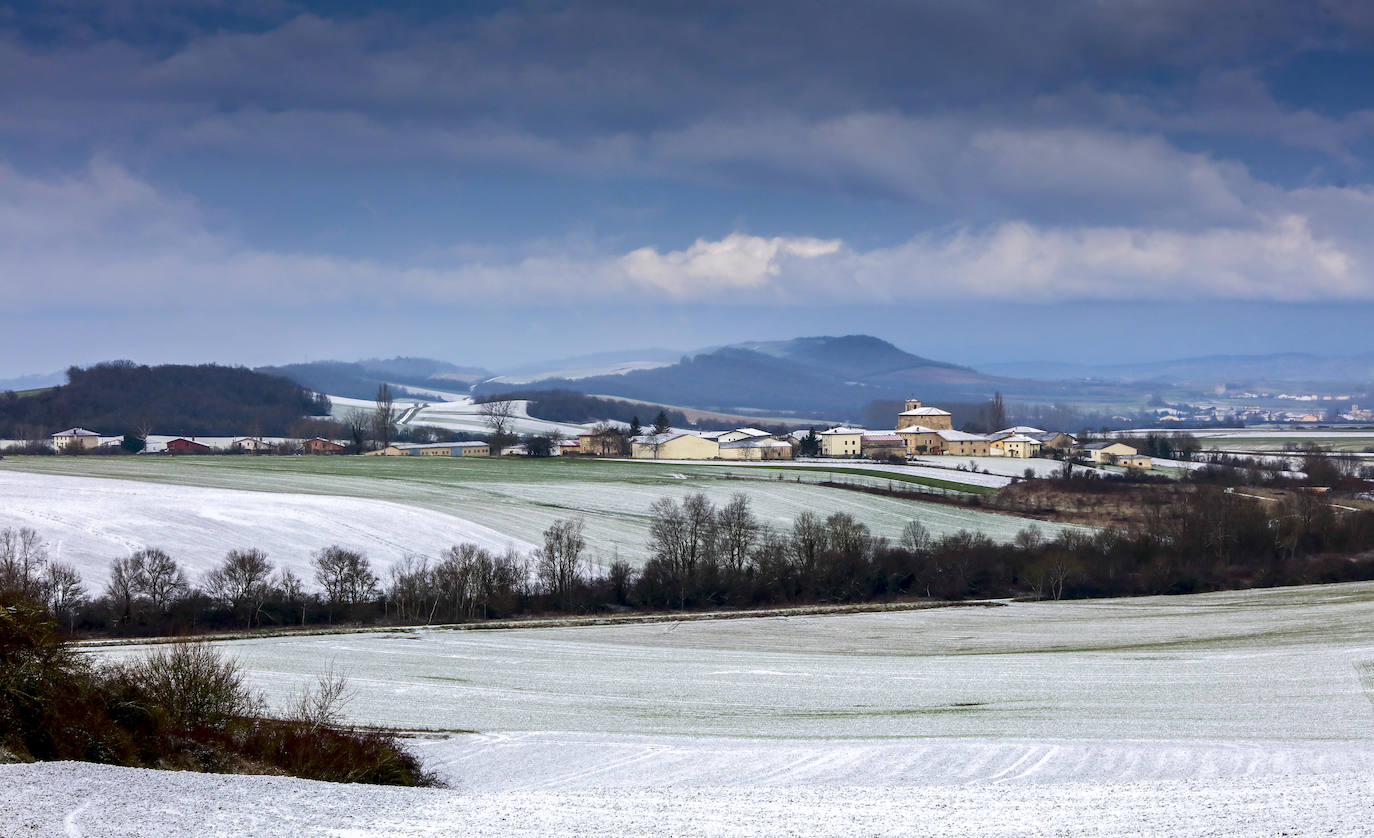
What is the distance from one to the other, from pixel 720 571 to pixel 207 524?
25990 millimetres

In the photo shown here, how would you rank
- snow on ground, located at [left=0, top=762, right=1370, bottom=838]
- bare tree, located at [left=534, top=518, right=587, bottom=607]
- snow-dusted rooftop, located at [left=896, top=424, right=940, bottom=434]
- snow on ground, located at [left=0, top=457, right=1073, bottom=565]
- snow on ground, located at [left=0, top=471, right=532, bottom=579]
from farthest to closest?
1. snow-dusted rooftop, located at [left=896, top=424, right=940, bottom=434]
2. snow on ground, located at [left=0, top=457, right=1073, bottom=565]
3. snow on ground, located at [left=0, top=471, right=532, bottom=579]
4. bare tree, located at [left=534, top=518, right=587, bottom=607]
5. snow on ground, located at [left=0, top=762, right=1370, bottom=838]

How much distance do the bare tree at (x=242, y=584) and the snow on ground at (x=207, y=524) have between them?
1.91 m

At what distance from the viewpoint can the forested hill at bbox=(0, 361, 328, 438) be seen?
146 meters

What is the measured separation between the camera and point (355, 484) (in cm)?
7506

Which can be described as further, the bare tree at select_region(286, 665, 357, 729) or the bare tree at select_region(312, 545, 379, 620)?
the bare tree at select_region(312, 545, 379, 620)

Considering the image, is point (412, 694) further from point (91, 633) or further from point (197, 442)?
point (197, 442)

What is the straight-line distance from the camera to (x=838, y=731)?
2377 cm

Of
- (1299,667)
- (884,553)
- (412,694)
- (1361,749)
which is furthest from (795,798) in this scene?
(884,553)

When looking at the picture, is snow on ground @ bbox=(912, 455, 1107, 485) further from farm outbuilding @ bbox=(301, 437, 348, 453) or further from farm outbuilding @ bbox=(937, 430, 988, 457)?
farm outbuilding @ bbox=(301, 437, 348, 453)


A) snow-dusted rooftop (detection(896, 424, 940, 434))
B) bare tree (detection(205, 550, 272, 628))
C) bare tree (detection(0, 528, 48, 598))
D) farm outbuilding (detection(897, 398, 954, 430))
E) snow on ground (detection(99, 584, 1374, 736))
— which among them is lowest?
snow on ground (detection(99, 584, 1374, 736))

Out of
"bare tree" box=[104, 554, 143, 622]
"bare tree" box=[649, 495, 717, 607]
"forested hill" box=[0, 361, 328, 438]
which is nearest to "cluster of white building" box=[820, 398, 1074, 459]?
"bare tree" box=[649, 495, 717, 607]

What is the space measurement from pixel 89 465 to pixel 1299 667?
268 feet

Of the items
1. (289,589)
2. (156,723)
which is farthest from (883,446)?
(156,723)

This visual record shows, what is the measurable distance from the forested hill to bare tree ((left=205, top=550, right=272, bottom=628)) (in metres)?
101
